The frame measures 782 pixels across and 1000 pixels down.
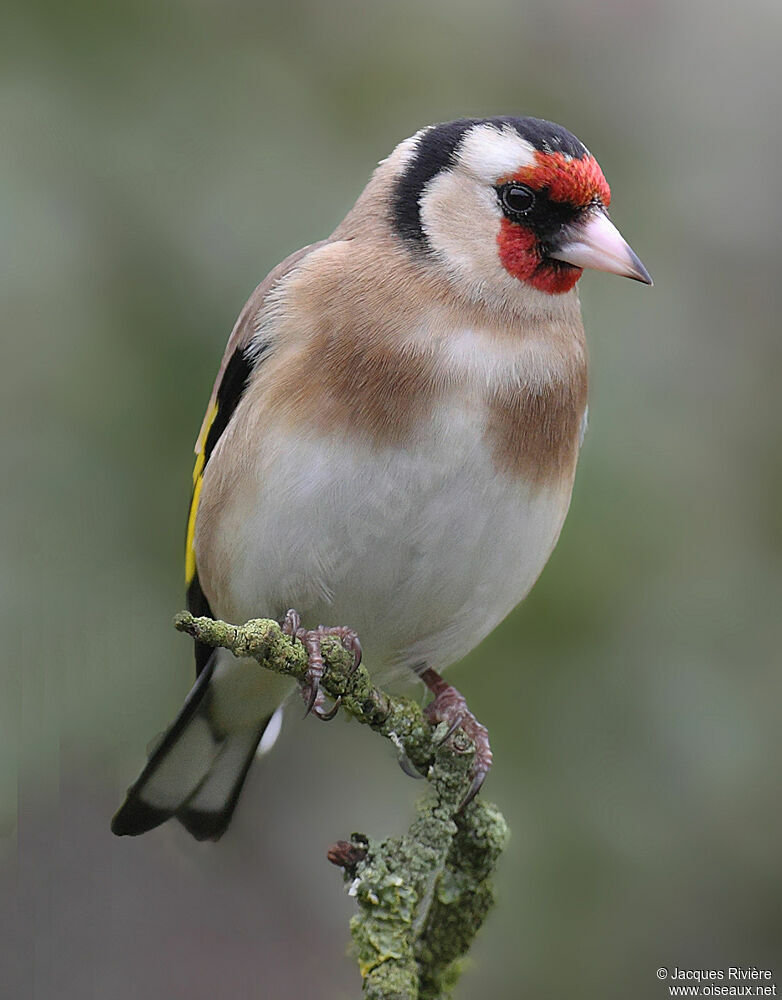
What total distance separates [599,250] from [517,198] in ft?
0.69

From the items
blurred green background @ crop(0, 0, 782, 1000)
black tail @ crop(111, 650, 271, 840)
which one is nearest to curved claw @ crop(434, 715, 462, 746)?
blurred green background @ crop(0, 0, 782, 1000)

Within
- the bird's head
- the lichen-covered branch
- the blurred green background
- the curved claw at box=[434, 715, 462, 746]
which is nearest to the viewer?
the lichen-covered branch

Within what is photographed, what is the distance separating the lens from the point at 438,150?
2.55 metres

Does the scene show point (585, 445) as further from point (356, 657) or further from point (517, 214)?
point (356, 657)

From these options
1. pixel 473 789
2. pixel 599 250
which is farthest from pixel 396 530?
pixel 599 250

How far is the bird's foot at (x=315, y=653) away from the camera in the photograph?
194 centimetres

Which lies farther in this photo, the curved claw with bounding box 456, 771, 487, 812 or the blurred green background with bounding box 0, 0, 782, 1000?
the blurred green background with bounding box 0, 0, 782, 1000

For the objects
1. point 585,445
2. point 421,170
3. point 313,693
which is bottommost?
point 313,693

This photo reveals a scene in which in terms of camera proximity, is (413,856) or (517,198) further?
(517,198)

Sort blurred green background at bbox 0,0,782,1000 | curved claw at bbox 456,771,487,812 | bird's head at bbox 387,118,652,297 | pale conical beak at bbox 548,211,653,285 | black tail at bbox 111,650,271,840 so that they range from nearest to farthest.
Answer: curved claw at bbox 456,771,487,812
pale conical beak at bbox 548,211,653,285
bird's head at bbox 387,118,652,297
blurred green background at bbox 0,0,782,1000
black tail at bbox 111,650,271,840

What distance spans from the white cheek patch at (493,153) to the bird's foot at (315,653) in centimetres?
84

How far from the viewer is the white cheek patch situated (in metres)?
2.38

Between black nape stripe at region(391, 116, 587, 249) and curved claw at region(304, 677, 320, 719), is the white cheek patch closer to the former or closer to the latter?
black nape stripe at region(391, 116, 587, 249)

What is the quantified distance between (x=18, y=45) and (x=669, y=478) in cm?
140
